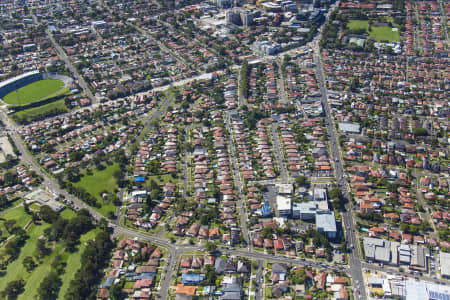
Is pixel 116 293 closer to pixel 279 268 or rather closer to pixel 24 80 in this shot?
pixel 279 268

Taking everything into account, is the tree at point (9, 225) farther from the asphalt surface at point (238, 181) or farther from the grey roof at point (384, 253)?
the grey roof at point (384, 253)

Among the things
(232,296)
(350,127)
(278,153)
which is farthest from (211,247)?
(350,127)

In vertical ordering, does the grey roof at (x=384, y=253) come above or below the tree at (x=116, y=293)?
above

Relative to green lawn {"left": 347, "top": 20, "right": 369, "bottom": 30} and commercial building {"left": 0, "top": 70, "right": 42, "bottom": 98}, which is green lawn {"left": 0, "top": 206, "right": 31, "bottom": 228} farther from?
green lawn {"left": 347, "top": 20, "right": 369, "bottom": 30}

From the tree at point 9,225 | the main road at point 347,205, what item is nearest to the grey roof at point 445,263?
the main road at point 347,205

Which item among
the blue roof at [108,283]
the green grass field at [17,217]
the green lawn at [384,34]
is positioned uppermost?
the green lawn at [384,34]

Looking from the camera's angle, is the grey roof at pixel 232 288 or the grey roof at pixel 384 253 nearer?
the grey roof at pixel 232 288
